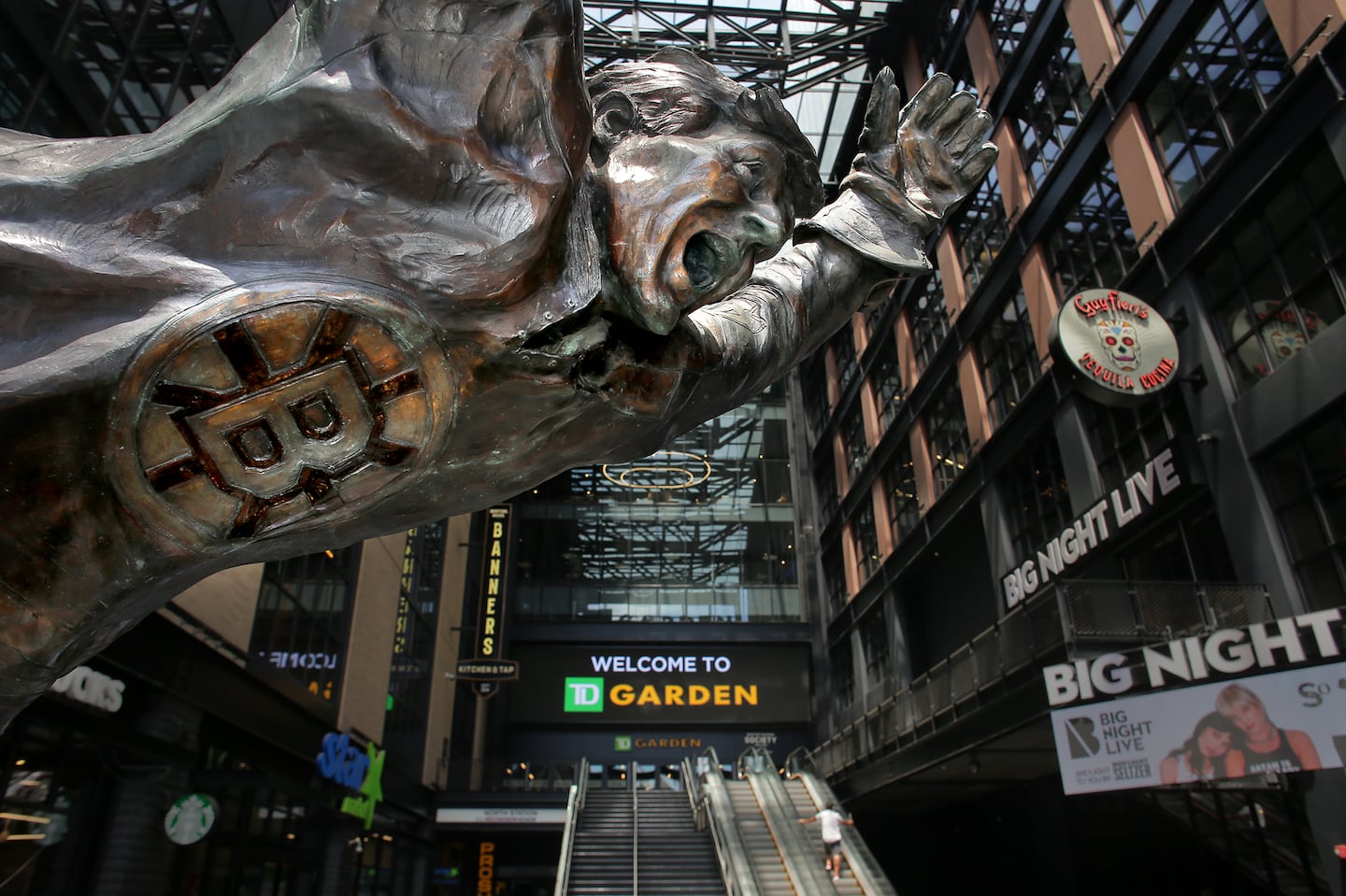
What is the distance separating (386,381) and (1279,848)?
14311 mm

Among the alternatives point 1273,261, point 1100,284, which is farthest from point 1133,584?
point 1100,284

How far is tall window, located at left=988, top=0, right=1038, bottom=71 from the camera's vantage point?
1844 centimetres

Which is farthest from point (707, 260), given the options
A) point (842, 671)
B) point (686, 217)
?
point (842, 671)

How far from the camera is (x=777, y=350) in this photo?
2023 mm

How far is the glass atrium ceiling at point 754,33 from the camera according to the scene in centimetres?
2252

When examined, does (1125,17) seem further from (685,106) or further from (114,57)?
(685,106)

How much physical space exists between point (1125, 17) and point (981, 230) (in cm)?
632

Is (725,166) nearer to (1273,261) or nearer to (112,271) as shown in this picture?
(112,271)

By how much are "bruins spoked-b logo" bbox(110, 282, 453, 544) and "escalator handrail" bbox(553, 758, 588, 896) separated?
53.1 ft

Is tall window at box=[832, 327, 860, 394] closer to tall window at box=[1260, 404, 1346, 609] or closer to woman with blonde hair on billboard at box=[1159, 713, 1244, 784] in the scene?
tall window at box=[1260, 404, 1346, 609]

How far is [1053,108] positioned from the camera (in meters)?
17.0

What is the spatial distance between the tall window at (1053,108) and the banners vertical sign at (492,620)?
62.4 feet

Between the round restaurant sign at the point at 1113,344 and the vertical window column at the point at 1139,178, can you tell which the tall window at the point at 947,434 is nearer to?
the vertical window column at the point at 1139,178

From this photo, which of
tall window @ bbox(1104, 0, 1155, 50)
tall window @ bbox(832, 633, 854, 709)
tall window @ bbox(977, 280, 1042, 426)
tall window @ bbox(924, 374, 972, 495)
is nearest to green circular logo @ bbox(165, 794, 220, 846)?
tall window @ bbox(977, 280, 1042, 426)
